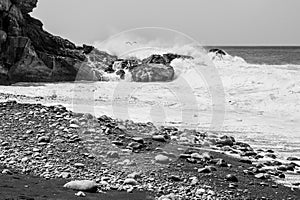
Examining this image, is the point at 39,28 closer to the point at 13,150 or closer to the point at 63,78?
the point at 63,78

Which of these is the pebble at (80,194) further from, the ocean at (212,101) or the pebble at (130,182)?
the ocean at (212,101)

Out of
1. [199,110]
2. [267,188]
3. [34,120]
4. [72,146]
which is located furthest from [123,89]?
[267,188]

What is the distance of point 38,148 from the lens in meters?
8.63

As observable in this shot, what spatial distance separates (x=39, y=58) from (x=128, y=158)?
16.7 metres

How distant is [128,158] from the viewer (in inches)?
327

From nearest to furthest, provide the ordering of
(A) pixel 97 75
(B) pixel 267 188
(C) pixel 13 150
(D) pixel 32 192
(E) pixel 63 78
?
(D) pixel 32 192 < (B) pixel 267 188 < (C) pixel 13 150 < (E) pixel 63 78 < (A) pixel 97 75

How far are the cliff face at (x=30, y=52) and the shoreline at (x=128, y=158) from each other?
11.7 m

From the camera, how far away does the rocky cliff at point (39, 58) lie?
22.2 m

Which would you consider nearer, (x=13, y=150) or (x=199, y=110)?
(x=13, y=150)

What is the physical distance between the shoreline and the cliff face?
38.4 ft

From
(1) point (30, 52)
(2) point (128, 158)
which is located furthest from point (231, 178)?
(1) point (30, 52)

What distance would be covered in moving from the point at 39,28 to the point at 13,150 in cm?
1967

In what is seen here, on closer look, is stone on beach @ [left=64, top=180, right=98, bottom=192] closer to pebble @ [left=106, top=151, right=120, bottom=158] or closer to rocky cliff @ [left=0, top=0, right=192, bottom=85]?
pebble @ [left=106, top=151, right=120, bottom=158]

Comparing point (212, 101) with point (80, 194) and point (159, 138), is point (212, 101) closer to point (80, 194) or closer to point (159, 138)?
point (159, 138)
